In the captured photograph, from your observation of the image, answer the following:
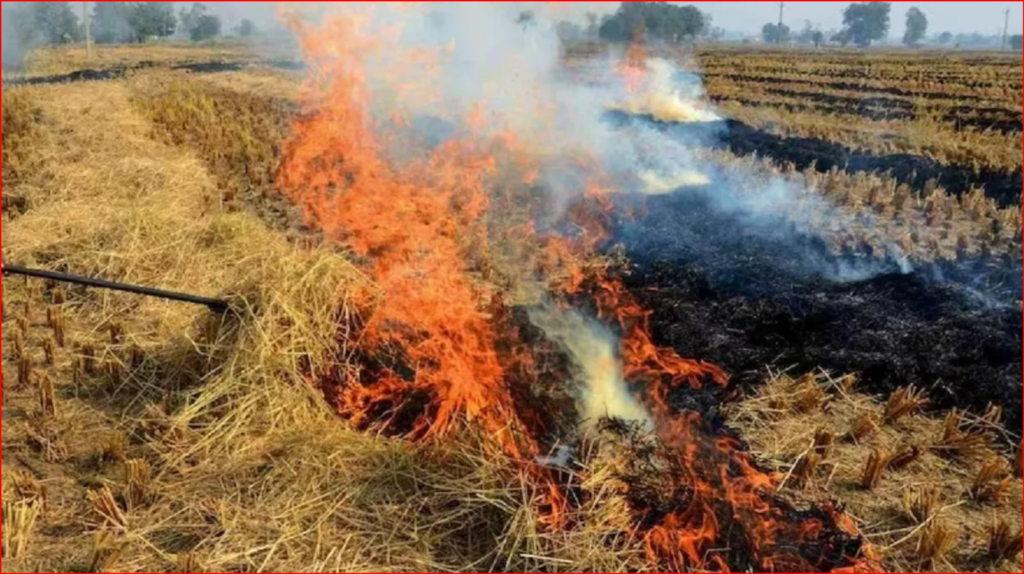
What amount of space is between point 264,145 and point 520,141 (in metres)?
4.85

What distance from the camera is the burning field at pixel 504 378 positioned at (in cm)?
390

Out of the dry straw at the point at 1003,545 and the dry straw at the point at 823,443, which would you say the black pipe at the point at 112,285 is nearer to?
the dry straw at the point at 823,443

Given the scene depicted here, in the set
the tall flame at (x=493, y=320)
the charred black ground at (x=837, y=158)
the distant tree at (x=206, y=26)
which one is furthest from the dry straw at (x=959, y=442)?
the distant tree at (x=206, y=26)

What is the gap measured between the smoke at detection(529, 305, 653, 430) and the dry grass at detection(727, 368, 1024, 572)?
77 centimetres

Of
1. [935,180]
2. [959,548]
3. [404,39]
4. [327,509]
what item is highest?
[404,39]

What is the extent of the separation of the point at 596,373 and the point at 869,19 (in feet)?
324

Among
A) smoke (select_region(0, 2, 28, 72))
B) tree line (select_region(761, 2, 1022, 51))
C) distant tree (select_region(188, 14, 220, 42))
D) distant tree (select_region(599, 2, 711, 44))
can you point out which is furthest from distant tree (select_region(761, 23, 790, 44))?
smoke (select_region(0, 2, 28, 72))

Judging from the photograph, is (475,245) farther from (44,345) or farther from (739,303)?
(44,345)

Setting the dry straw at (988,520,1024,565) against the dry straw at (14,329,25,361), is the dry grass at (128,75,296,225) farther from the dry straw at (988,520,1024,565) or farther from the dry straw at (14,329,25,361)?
the dry straw at (988,520,1024,565)

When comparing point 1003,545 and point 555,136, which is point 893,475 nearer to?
point 1003,545

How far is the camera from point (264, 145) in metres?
14.6

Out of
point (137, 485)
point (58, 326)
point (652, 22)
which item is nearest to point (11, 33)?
point (58, 326)

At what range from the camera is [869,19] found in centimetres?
8944

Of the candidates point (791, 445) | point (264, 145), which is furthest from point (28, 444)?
point (264, 145)
